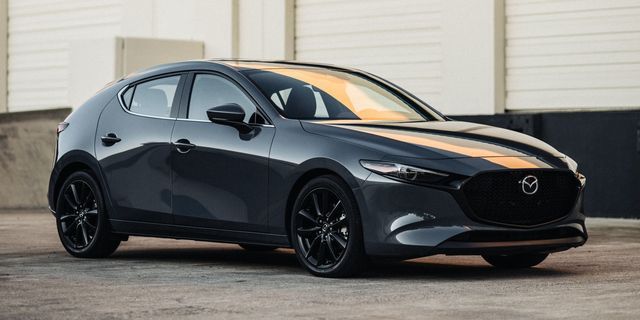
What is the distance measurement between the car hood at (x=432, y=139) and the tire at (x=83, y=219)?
91.3 inches

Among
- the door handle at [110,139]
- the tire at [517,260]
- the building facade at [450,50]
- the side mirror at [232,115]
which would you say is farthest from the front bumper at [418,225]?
the building facade at [450,50]

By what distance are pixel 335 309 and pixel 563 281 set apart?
2117 mm

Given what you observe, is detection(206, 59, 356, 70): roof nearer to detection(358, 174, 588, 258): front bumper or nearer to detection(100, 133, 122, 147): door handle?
detection(100, 133, 122, 147): door handle

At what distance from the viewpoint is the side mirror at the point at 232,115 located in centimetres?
949

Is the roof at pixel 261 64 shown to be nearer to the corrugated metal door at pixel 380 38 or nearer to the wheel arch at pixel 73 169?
the wheel arch at pixel 73 169

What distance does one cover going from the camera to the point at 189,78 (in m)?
10.3

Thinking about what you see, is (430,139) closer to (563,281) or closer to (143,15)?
(563,281)

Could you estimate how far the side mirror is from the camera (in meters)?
9.49

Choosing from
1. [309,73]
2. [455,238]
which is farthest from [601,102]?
[455,238]

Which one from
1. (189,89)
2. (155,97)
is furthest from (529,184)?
(155,97)

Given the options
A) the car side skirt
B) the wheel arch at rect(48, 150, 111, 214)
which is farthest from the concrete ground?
the wheel arch at rect(48, 150, 111, 214)

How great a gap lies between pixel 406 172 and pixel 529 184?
859mm

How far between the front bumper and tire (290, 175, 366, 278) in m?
0.10

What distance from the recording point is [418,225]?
338 inches
